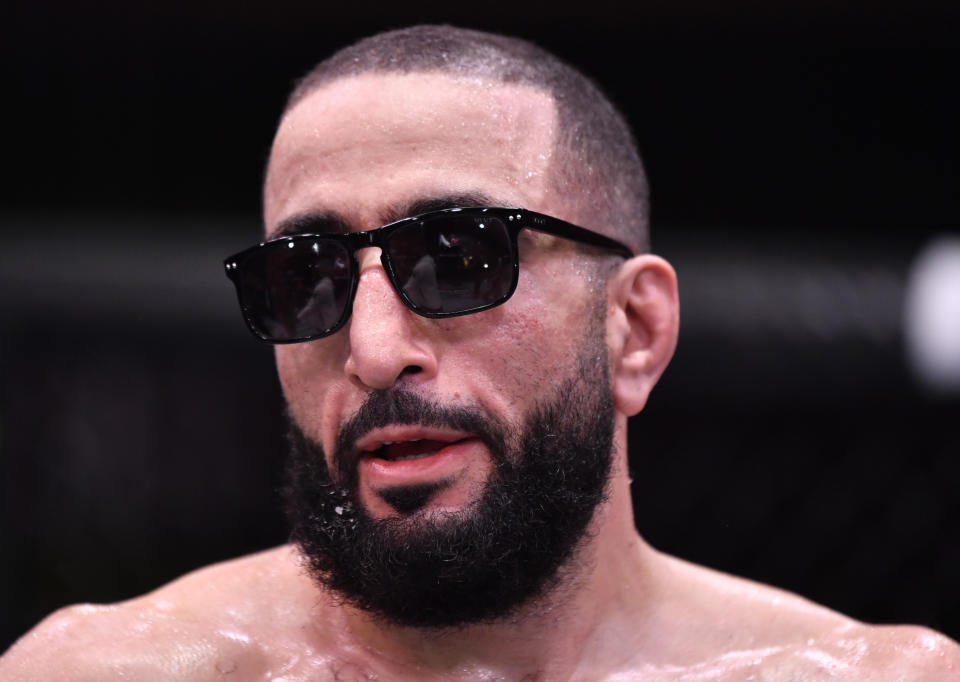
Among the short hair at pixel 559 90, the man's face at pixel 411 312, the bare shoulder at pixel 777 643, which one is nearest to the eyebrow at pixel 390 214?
the man's face at pixel 411 312

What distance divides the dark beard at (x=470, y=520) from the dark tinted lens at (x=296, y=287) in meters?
0.14

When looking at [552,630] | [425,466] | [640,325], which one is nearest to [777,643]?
[552,630]

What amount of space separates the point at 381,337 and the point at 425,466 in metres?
0.16

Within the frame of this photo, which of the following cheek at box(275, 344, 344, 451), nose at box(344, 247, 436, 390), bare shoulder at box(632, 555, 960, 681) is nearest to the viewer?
nose at box(344, 247, 436, 390)

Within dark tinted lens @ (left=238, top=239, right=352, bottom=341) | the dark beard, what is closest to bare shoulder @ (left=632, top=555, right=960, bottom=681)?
the dark beard

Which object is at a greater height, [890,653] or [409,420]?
[409,420]

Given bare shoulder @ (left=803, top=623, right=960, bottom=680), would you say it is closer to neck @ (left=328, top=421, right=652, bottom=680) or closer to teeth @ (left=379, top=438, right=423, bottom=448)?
neck @ (left=328, top=421, right=652, bottom=680)

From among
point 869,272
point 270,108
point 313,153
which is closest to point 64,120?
point 270,108

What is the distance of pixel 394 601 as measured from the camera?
138 centimetres

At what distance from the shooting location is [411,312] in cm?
133

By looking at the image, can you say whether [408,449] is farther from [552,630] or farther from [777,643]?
[777,643]

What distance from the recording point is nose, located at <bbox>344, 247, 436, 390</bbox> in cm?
130

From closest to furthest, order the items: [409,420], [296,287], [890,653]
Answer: [409,420]
[296,287]
[890,653]

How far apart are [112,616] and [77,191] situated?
155cm
